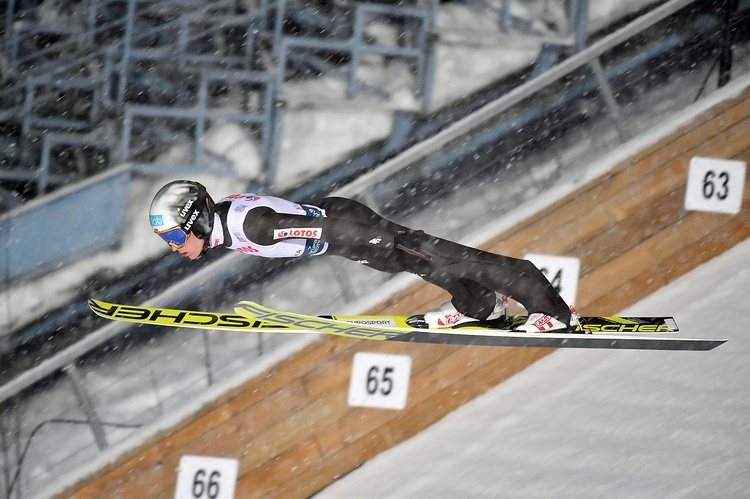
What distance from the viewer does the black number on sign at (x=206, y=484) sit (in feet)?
18.4

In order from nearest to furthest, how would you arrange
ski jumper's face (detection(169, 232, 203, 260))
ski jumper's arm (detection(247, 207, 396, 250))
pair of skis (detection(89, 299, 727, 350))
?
1. ski jumper's arm (detection(247, 207, 396, 250))
2. ski jumper's face (detection(169, 232, 203, 260))
3. pair of skis (detection(89, 299, 727, 350))

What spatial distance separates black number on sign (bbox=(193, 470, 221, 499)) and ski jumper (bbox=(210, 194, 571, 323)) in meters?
1.98

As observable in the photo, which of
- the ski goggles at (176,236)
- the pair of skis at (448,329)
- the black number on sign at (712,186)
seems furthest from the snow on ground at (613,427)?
the ski goggles at (176,236)

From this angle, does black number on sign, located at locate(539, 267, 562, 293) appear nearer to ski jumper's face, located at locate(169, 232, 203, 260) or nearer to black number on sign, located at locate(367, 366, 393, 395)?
black number on sign, located at locate(367, 366, 393, 395)

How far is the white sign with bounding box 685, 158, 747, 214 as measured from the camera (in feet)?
19.2

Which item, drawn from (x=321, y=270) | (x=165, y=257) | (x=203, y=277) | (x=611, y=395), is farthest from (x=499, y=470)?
(x=165, y=257)

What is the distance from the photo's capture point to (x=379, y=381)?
18.6 feet

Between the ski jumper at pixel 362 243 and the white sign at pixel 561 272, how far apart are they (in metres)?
1.04

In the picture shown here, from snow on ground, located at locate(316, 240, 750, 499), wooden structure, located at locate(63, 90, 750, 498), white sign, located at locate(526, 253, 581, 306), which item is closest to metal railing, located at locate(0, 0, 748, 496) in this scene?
wooden structure, located at locate(63, 90, 750, 498)

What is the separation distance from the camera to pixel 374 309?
18.6 ft

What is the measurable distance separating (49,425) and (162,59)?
8.87 feet

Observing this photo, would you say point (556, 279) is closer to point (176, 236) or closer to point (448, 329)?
point (448, 329)

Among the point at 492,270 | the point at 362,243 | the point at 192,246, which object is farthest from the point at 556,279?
the point at 192,246

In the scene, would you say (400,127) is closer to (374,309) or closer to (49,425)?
(374,309)
